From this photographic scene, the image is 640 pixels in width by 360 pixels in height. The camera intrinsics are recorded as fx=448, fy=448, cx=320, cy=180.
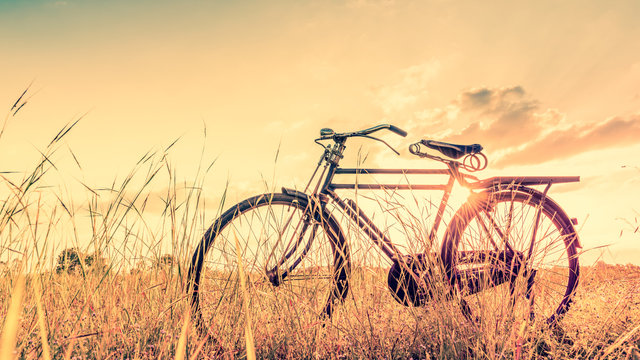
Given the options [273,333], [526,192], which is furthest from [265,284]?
[526,192]

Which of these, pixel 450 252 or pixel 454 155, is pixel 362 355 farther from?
pixel 454 155

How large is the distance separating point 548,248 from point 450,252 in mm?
720

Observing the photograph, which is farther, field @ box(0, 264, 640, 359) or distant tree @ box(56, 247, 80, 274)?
distant tree @ box(56, 247, 80, 274)

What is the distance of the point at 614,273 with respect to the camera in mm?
6145

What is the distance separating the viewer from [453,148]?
3801mm

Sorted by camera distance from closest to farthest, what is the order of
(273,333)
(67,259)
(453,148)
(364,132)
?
(273,333)
(67,259)
(364,132)
(453,148)

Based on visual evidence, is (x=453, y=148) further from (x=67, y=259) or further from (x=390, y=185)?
(x=67, y=259)

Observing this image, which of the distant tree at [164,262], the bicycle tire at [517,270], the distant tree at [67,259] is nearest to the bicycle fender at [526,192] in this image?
the bicycle tire at [517,270]

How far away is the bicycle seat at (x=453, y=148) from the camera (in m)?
3.80

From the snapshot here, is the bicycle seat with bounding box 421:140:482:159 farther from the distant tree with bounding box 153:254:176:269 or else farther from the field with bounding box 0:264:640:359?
the distant tree with bounding box 153:254:176:269

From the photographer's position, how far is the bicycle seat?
3801 millimetres

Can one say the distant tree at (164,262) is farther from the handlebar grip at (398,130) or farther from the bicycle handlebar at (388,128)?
the handlebar grip at (398,130)

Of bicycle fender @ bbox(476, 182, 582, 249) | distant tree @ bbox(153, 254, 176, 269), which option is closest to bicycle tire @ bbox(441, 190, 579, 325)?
bicycle fender @ bbox(476, 182, 582, 249)

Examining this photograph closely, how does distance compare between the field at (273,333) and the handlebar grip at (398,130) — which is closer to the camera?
the field at (273,333)
